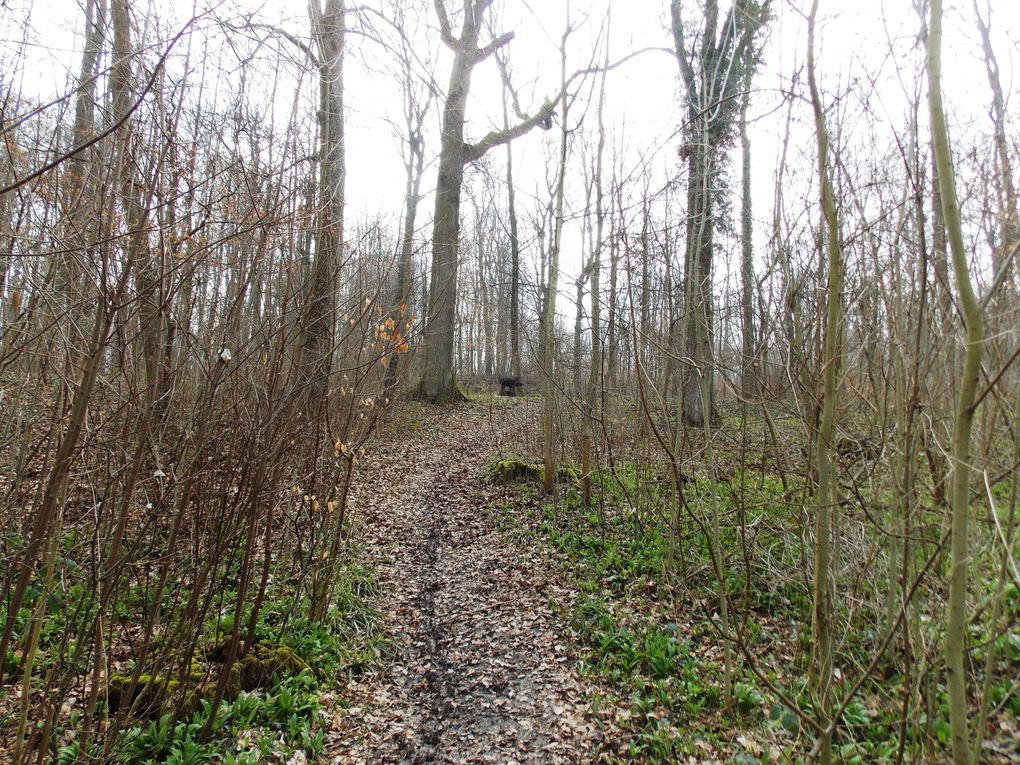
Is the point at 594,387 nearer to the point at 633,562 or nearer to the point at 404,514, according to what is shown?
the point at 633,562

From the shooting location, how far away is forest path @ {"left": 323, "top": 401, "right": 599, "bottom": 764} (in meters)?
3.39

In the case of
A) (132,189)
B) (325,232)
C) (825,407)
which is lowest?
(825,407)

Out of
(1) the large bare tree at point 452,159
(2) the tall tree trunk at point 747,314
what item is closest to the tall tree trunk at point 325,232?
(2) the tall tree trunk at point 747,314

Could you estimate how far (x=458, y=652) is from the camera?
4328mm

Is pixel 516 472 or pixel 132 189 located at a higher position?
Answer: pixel 132 189

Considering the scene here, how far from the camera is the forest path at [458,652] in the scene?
339cm

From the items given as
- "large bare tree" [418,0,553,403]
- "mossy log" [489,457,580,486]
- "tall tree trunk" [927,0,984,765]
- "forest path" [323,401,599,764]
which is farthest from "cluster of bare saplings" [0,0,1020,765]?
"large bare tree" [418,0,553,403]

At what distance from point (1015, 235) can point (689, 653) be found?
3390 millimetres

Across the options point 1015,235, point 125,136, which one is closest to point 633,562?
point 1015,235

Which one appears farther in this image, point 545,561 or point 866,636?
point 545,561

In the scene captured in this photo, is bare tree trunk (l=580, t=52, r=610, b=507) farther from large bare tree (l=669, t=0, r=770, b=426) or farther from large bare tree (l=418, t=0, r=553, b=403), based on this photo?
large bare tree (l=418, t=0, r=553, b=403)

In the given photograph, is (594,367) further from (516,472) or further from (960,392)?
(960,392)

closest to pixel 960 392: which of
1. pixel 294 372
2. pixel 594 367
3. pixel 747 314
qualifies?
pixel 747 314

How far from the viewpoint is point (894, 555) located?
2777 millimetres
